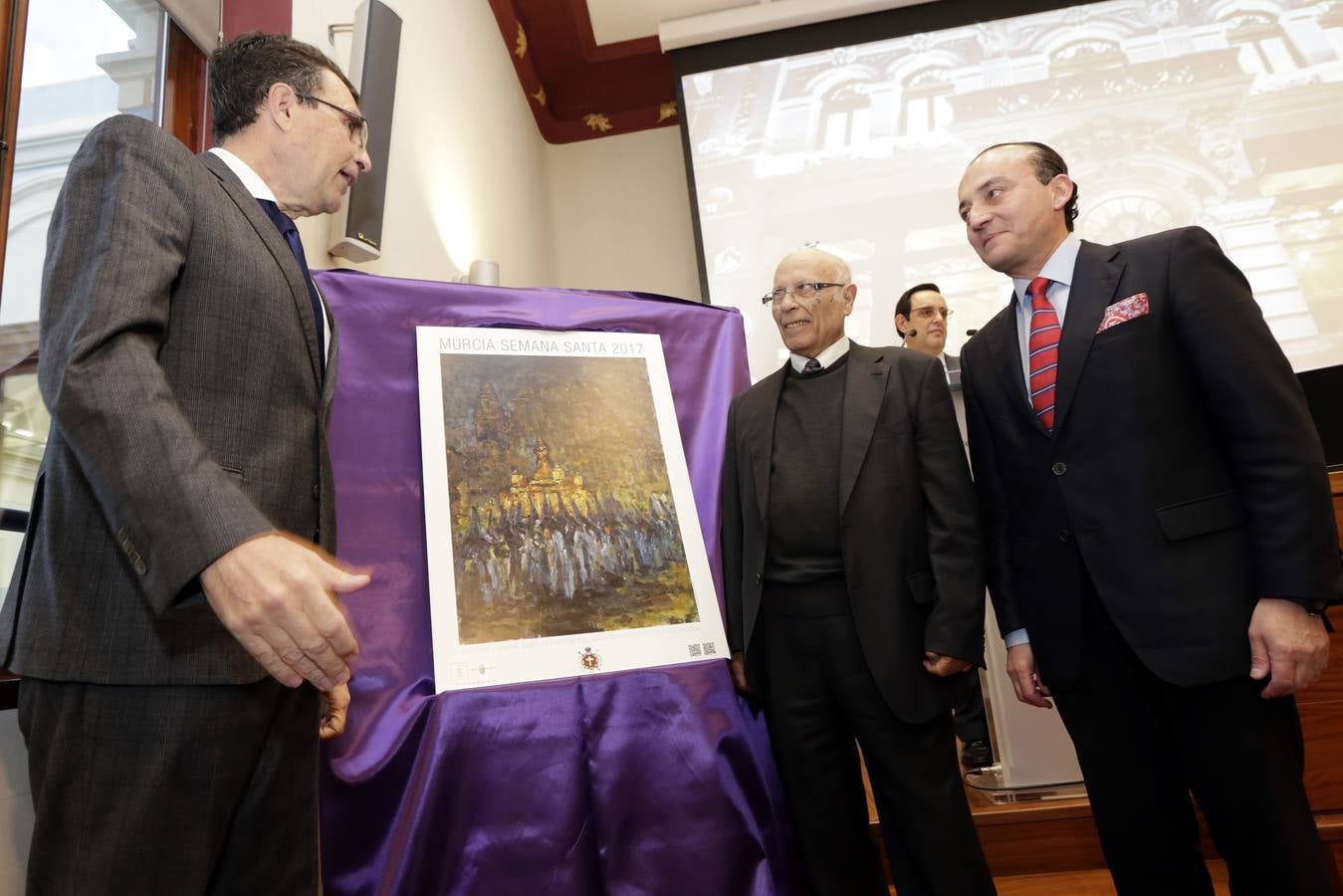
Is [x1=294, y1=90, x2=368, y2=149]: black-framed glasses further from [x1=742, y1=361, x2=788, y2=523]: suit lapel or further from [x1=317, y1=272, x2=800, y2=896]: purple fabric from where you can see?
[x1=742, y1=361, x2=788, y2=523]: suit lapel

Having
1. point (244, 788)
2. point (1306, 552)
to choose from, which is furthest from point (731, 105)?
point (244, 788)

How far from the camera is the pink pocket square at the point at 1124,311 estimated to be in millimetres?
1321

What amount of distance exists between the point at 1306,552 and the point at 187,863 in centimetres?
146

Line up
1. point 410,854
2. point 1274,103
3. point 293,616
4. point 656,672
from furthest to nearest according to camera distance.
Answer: point 1274,103
point 656,672
point 410,854
point 293,616

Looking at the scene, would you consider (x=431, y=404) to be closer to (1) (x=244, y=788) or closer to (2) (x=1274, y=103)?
(1) (x=244, y=788)

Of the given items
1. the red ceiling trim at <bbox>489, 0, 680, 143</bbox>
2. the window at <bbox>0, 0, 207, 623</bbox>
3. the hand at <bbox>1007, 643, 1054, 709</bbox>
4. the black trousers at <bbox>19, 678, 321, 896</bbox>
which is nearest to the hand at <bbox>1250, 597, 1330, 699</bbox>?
the hand at <bbox>1007, 643, 1054, 709</bbox>

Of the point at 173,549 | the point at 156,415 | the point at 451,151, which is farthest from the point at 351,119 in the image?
the point at 451,151

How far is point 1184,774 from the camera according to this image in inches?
49.6

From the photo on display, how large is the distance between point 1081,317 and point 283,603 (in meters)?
1.31

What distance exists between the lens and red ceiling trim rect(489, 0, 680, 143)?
15.1 ft

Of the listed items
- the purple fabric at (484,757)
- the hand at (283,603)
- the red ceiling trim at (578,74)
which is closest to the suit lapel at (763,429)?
the purple fabric at (484,757)

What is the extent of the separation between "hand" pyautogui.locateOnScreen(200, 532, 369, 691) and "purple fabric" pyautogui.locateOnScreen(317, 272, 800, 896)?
2.56ft

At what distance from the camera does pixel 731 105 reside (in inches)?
177

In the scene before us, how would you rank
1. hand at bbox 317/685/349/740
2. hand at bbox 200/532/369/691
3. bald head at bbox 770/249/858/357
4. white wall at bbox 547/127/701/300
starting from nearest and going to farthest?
hand at bbox 200/532/369/691
hand at bbox 317/685/349/740
bald head at bbox 770/249/858/357
white wall at bbox 547/127/701/300
